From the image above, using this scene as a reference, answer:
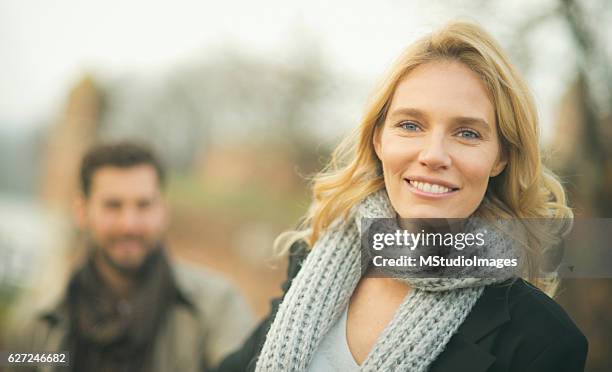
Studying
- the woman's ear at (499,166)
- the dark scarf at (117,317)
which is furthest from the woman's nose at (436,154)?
the dark scarf at (117,317)

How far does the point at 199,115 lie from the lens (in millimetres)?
3225

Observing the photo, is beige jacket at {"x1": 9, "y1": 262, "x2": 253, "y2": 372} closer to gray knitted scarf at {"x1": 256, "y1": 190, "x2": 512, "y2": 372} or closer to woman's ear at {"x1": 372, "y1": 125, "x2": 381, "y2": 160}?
gray knitted scarf at {"x1": 256, "y1": 190, "x2": 512, "y2": 372}

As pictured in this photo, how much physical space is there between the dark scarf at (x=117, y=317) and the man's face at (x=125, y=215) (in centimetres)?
6

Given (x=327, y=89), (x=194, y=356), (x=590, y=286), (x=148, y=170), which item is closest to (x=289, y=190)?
(x=327, y=89)

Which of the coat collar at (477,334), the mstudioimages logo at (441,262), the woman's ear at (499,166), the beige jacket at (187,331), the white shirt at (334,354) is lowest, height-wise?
the beige jacket at (187,331)

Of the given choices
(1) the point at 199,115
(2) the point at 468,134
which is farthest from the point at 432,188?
(1) the point at 199,115

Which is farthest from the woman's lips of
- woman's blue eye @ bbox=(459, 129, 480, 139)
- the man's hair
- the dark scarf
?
the man's hair

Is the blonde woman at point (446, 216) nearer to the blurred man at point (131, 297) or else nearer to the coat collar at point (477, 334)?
the coat collar at point (477, 334)

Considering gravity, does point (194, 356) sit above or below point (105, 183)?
below

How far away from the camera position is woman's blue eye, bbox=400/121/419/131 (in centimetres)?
121

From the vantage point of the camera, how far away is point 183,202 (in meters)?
3.23

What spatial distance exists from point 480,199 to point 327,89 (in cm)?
167

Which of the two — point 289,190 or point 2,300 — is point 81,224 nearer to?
point 2,300

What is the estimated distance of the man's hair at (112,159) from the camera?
2350 millimetres
